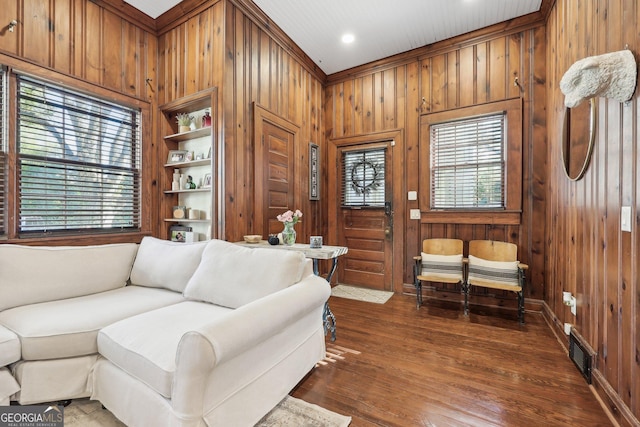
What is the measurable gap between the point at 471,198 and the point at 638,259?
2224 mm

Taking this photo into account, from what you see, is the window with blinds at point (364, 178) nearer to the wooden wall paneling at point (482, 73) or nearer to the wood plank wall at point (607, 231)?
the wooden wall paneling at point (482, 73)

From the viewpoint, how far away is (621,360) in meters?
1.51

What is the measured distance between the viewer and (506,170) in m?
3.32

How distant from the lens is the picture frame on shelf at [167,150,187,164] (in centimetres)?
330

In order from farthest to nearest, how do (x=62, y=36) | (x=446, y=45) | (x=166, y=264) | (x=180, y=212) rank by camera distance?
1. (x=446, y=45)
2. (x=180, y=212)
3. (x=62, y=36)
4. (x=166, y=264)

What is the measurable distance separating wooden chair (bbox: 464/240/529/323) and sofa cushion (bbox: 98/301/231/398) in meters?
2.78

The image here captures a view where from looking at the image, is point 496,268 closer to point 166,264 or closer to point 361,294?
point 361,294

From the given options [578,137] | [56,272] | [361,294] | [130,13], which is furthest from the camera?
[361,294]

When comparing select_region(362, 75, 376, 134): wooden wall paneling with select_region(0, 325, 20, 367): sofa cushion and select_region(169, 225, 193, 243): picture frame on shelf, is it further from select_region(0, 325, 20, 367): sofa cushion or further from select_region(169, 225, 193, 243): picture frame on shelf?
select_region(0, 325, 20, 367): sofa cushion

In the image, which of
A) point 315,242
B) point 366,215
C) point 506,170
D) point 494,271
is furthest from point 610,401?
point 366,215

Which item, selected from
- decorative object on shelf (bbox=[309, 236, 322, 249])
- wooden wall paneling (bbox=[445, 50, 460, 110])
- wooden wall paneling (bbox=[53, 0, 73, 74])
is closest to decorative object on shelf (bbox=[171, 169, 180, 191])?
wooden wall paneling (bbox=[53, 0, 73, 74])

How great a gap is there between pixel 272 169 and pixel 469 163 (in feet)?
8.19

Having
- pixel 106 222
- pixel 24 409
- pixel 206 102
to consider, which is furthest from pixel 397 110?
pixel 24 409

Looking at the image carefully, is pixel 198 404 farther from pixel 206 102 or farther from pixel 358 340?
pixel 206 102
